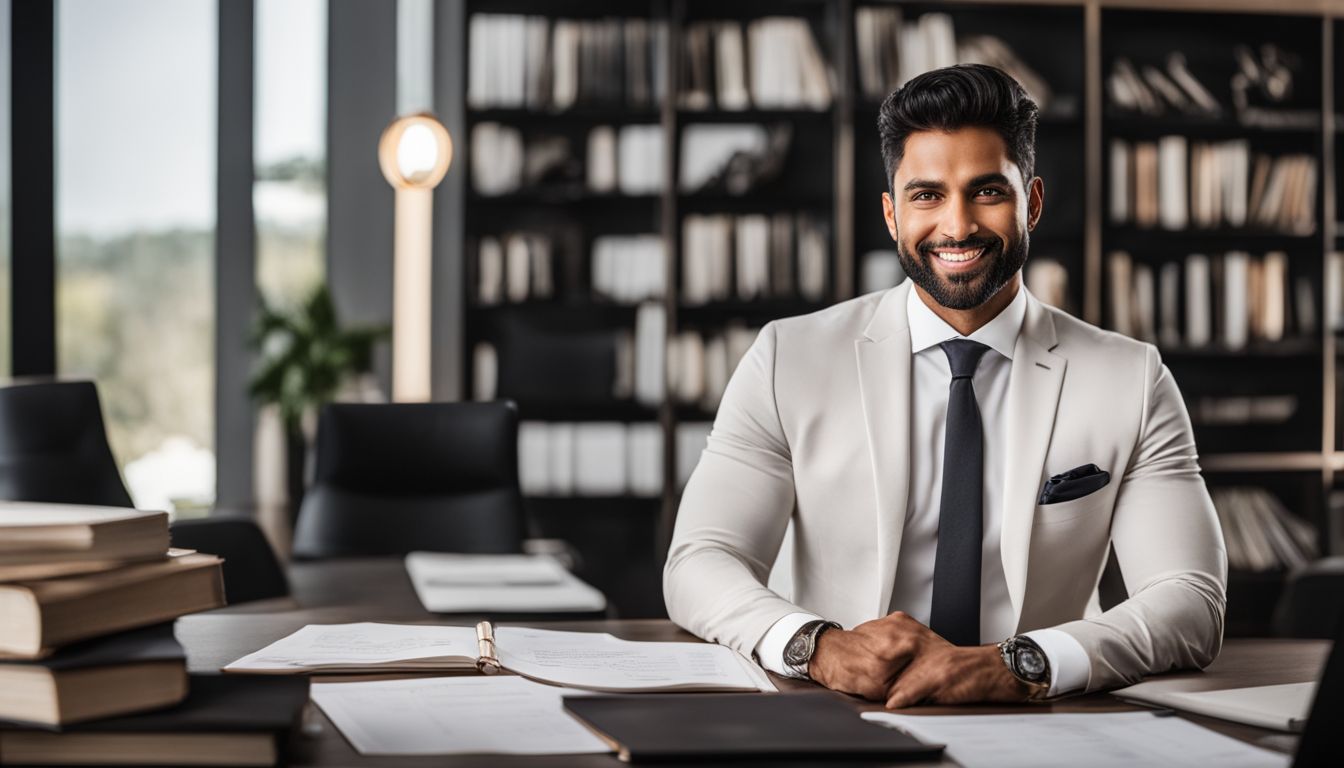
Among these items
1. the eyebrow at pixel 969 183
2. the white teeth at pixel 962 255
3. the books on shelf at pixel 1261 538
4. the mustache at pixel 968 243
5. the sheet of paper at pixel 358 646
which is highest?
the eyebrow at pixel 969 183

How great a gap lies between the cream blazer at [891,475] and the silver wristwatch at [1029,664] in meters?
0.32

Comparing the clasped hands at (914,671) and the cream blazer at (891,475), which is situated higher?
the cream blazer at (891,475)

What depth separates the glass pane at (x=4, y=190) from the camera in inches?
142

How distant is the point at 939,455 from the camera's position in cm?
163

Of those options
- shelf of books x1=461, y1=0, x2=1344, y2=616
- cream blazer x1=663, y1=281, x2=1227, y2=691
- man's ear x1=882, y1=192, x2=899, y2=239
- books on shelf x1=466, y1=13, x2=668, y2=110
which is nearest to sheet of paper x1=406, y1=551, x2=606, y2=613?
cream blazer x1=663, y1=281, x2=1227, y2=691

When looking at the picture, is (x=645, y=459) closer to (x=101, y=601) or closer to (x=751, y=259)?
(x=751, y=259)

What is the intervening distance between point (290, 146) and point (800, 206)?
6.97ft

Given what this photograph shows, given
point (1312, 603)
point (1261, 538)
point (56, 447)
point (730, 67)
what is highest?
point (730, 67)

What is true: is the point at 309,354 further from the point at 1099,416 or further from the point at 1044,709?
the point at 1044,709

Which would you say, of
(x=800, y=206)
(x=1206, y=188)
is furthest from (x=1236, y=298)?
(x=800, y=206)

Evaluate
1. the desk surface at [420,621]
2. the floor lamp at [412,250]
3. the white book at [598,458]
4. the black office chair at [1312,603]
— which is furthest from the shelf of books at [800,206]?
the desk surface at [420,621]

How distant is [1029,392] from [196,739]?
1.11 metres

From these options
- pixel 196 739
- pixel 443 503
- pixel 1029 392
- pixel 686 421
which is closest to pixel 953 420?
pixel 1029 392

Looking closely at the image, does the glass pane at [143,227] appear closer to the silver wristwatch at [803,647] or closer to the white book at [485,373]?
the white book at [485,373]
